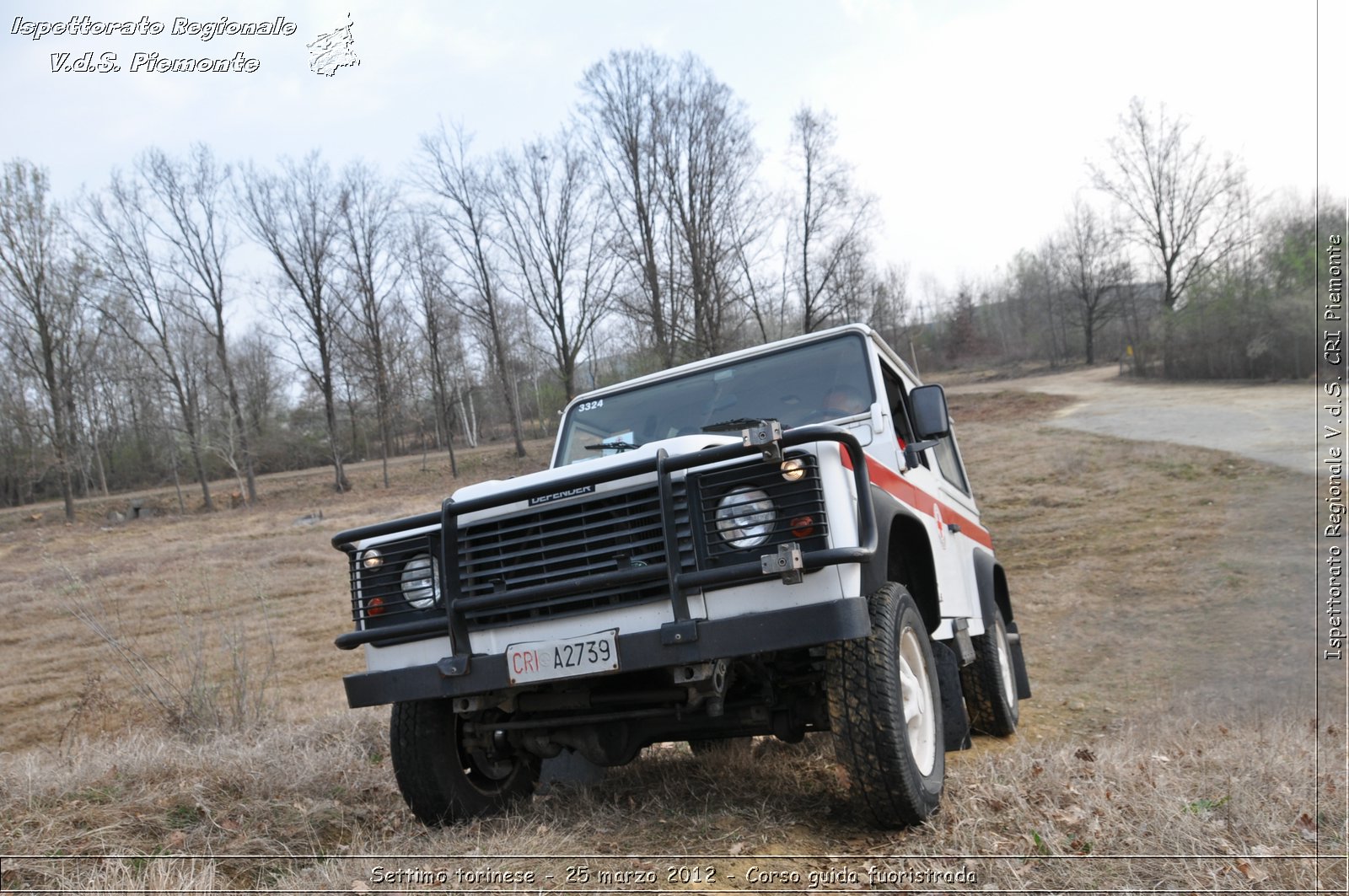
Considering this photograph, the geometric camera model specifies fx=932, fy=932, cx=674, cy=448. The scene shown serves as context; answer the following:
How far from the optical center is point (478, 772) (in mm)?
4098

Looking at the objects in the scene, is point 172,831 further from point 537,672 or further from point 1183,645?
point 1183,645

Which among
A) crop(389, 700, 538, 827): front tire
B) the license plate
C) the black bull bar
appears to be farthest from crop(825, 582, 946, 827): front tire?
crop(389, 700, 538, 827): front tire

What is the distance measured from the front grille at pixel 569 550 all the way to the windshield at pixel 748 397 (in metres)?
1.19

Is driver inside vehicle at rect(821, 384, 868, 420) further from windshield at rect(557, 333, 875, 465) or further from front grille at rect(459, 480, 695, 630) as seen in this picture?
front grille at rect(459, 480, 695, 630)

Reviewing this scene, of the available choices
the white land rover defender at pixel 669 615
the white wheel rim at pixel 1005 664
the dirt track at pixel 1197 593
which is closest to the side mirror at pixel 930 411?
the white land rover defender at pixel 669 615

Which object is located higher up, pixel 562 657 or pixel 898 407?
pixel 898 407

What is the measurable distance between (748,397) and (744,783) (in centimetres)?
182

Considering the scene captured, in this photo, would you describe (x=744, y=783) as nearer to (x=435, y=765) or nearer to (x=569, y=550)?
(x=435, y=765)

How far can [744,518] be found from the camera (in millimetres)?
3152

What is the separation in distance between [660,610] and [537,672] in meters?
0.49

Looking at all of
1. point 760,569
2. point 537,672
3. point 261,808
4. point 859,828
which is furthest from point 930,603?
point 261,808

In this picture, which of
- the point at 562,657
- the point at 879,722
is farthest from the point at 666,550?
the point at 879,722

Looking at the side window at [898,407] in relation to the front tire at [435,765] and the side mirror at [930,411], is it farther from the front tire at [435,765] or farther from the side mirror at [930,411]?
the front tire at [435,765]

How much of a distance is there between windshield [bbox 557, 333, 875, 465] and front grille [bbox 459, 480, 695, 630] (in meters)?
1.19
